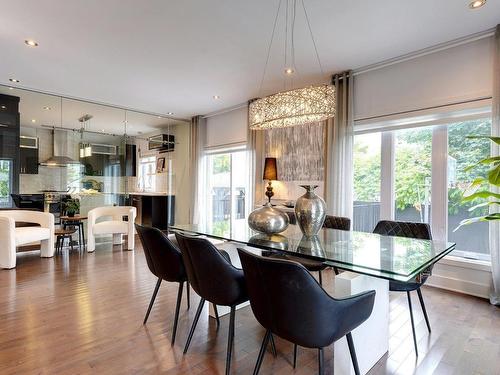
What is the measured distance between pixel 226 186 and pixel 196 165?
0.93m

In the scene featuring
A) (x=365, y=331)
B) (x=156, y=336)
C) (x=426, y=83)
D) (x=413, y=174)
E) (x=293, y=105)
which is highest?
(x=426, y=83)

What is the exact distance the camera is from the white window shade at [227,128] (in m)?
6.25

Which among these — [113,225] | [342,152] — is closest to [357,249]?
[342,152]

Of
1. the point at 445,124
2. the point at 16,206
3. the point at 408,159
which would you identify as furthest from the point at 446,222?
the point at 16,206

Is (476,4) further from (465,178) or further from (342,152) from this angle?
(342,152)

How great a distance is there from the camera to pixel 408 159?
13.1 feet

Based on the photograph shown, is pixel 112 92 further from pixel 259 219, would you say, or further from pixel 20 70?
pixel 259 219

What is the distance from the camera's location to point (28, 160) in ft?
17.4

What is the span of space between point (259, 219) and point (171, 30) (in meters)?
2.31

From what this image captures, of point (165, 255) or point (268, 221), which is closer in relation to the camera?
point (165, 255)

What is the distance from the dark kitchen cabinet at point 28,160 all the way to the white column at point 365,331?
576 cm

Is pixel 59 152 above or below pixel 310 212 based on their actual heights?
above

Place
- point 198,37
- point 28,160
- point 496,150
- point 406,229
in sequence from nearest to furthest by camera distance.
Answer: point 406,229
point 496,150
point 198,37
point 28,160

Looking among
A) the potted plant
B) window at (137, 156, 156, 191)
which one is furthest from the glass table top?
window at (137, 156, 156, 191)
